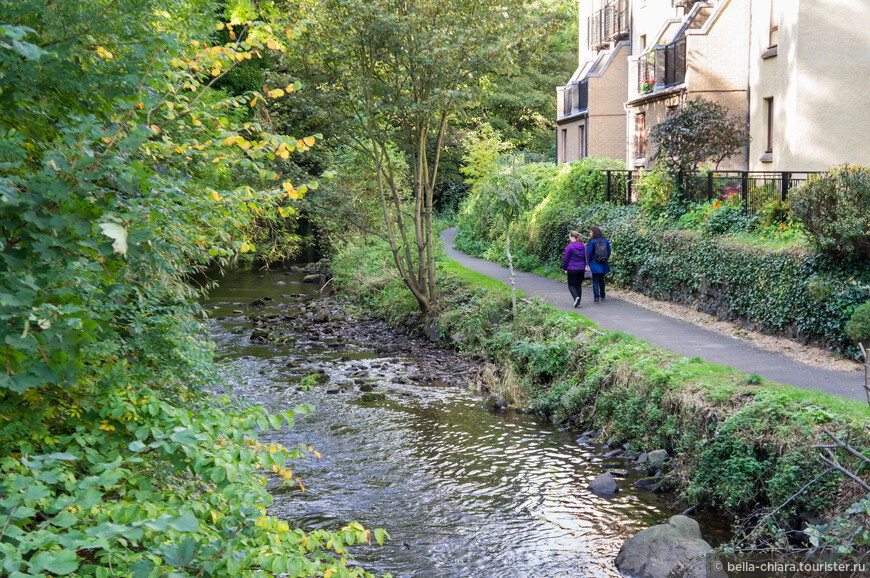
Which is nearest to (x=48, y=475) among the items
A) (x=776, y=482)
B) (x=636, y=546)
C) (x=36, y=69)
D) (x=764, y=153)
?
(x=36, y=69)

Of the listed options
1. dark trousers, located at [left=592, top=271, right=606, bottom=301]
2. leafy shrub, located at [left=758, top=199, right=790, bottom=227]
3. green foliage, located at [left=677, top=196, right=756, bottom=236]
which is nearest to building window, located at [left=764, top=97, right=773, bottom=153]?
green foliage, located at [left=677, top=196, right=756, bottom=236]

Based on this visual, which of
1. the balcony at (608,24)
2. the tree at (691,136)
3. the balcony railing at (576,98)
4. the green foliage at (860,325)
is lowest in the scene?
the green foliage at (860,325)

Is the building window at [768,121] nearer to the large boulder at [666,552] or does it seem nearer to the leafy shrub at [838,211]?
the leafy shrub at [838,211]

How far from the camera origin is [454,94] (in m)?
16.5

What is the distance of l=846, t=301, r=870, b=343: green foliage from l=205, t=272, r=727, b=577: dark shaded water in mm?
3811

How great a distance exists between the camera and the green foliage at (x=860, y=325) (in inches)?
403

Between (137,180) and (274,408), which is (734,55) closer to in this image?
(274,408)

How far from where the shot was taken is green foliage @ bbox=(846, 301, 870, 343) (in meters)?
10.2

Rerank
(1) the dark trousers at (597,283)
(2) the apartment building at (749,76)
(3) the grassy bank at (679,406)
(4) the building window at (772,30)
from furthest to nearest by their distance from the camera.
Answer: (4) the building window at (772,30) → (2) the apartment building at (749,76) → (1) the dark trousers at (597,283) → (3) the grassy bank at (679,406)

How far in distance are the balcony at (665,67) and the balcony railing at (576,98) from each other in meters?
6.50

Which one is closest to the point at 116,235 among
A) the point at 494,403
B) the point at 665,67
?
the point at 494,403

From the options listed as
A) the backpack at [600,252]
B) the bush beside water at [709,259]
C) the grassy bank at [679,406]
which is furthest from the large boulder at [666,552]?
the backpack at [600,252]

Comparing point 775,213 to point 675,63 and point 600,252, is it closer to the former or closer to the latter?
point 600,252

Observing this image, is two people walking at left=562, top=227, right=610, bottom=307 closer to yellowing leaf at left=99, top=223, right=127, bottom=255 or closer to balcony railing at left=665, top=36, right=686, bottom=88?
balcony railing at left=665, top=36, right=686, bottom=88
